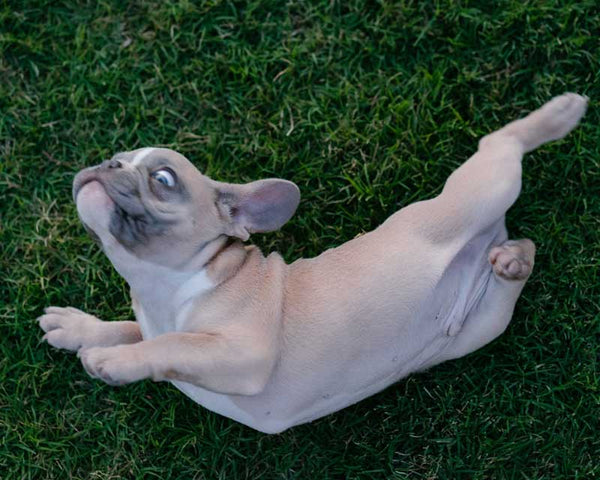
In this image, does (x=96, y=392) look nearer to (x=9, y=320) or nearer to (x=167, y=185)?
(x=9, y=320)

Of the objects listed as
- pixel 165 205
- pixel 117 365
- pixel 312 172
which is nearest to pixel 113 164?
pixel 165 205

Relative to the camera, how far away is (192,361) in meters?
3.70

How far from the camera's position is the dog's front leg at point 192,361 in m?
3.66

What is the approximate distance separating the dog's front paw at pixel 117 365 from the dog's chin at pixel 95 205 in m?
0.56

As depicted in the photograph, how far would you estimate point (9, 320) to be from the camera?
502 cm

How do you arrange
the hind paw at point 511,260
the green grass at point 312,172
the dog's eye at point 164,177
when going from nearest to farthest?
the dog's eye at point 164,177, the hind paw at point 511,260, the green grass at point 312,172

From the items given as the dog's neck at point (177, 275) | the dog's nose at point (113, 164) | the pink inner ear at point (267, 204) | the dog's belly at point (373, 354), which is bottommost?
the dog's belly at point (373, 354)

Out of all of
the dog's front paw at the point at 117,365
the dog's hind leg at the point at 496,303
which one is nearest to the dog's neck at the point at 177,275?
the dog's front paw at the point at 117,365

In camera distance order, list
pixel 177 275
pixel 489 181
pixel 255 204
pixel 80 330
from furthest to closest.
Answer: pixel 80 330
pixel 489 181
pixel 255 204
pixel 177 275

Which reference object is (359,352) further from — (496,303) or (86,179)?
(86,179)

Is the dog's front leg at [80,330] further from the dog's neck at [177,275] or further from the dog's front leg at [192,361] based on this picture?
the dog's front leg at [192,361]

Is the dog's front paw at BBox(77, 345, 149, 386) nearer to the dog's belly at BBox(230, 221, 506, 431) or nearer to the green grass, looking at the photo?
the dog's belly at BBox(230, 221, 506, 431)

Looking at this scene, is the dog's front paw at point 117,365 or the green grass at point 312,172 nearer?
the dog's front paw at point 117,365

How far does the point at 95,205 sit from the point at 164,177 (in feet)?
1.10
